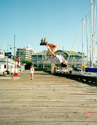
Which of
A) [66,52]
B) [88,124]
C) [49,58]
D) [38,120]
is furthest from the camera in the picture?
[66,52]

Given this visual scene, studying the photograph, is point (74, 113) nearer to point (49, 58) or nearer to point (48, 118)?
point (48, 118)

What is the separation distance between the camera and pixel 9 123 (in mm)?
4324

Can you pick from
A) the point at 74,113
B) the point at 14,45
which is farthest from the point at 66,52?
the point at 74,113

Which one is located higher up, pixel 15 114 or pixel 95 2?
pixel 95 2

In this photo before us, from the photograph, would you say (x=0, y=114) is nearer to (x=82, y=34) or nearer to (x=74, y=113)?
(x=74, y=113)

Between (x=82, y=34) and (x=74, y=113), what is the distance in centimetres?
4589

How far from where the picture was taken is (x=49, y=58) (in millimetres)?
46688

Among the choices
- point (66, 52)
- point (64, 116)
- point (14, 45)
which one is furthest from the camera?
point (66, 52)

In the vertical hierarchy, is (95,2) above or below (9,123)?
above

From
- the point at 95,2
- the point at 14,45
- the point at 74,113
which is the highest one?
the point at 95,2

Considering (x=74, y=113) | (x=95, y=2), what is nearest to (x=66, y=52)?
(x=95, y=2)

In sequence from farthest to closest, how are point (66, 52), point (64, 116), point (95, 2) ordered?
point (66, 52), point (95, 2), point (64, 116)

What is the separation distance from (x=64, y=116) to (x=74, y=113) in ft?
1.54

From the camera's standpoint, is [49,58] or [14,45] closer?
[49,58]
